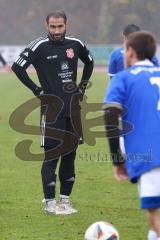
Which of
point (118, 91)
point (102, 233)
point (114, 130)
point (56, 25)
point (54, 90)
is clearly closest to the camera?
point (118, 91)

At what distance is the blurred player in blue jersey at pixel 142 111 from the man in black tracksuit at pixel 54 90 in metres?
2.75

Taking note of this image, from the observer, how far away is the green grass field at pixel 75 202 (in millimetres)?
6902

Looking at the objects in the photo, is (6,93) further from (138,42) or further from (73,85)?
(138,42)

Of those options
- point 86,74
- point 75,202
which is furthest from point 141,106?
point 75,202

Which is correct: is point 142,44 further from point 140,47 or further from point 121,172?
point 121,172

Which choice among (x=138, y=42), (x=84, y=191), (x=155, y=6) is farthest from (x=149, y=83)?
(x=155, y=6)

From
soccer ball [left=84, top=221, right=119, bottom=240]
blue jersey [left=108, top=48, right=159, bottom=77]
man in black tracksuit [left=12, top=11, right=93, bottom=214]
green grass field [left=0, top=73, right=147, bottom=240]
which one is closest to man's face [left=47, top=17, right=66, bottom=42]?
man in black tracksuit [left=12, top=11, right=93, bottom=214]

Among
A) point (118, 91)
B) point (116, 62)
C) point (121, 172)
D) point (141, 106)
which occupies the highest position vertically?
point (118, 91)

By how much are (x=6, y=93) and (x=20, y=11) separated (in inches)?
1430

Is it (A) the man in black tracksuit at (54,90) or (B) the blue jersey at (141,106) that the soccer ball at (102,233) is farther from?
(A) the man in black tracksuit at (54,90)

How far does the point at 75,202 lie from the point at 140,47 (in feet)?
12.5

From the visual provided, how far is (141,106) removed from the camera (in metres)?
4.84

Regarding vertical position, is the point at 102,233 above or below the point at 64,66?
below

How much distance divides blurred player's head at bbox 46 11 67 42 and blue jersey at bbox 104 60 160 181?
274 centimetres
